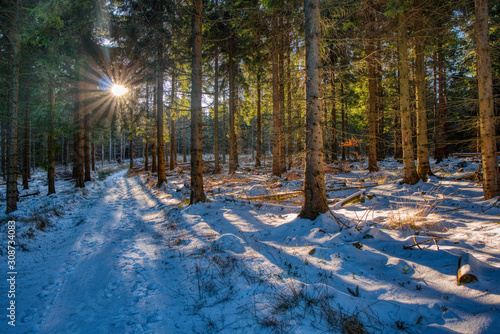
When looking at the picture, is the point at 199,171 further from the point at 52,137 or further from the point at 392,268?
the point at 52,137

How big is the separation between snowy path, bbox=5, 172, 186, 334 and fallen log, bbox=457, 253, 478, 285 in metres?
3.73

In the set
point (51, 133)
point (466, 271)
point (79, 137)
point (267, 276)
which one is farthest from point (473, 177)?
point (79, 137)

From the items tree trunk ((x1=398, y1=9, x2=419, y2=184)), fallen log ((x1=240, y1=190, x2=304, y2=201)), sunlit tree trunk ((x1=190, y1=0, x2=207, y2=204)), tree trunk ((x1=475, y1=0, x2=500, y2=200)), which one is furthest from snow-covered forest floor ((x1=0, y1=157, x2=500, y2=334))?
tree trunk ((x1=398, y1=9, x2=419, y2=184))

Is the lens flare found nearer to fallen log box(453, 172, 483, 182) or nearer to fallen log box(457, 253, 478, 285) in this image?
fallen log box(457, 253, 478, 285)

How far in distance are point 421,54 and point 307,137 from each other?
8.68 metres

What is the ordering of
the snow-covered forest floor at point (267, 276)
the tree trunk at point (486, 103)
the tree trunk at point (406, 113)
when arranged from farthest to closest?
the tree trunk at point (406, 113), the tree trunk at point (486, 103), the snow-covered forest floor at point (267, 276)

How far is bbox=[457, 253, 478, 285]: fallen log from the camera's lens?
2.66 meters

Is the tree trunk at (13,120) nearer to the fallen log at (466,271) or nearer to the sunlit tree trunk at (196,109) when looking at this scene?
the sunlit tree trunk at (196,109)

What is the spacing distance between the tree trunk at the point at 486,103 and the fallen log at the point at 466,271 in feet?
17.3

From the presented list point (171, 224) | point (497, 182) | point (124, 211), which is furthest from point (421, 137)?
point (124, 211)

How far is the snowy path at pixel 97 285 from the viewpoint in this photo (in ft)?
8.86

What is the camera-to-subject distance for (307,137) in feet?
17.3

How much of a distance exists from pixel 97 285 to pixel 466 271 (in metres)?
5.45

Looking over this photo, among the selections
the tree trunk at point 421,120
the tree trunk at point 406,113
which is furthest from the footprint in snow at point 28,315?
the tree trunk at point 421,120
